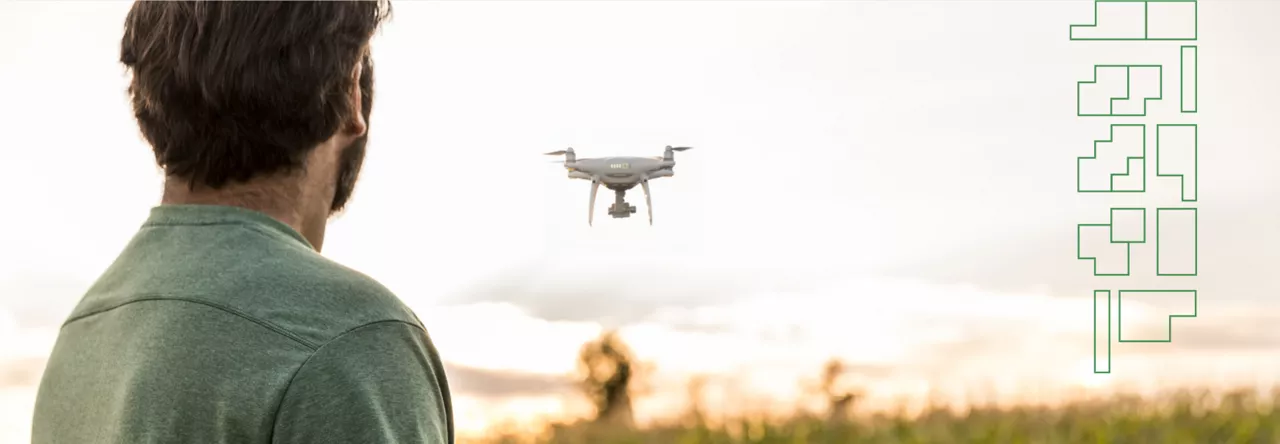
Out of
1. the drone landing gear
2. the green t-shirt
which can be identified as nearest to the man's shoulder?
the green t-shirt

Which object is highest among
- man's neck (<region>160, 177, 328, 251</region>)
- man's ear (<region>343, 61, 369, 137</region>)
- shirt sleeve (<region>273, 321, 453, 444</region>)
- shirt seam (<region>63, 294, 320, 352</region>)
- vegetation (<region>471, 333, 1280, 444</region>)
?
man's ear (<region>343, 61, 369, 137</region>)

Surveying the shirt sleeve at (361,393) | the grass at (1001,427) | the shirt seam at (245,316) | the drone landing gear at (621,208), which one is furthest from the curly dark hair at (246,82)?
the grass at (1001,427)

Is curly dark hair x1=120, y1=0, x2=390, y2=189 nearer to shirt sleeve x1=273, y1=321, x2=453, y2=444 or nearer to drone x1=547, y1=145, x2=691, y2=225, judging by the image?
shirt sleeve x1=273, y1=321, x2=453, y2=444

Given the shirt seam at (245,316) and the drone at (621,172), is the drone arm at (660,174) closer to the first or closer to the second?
the drone at (621,172)

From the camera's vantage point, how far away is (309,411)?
1.91m

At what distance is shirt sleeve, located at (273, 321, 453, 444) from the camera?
191cm

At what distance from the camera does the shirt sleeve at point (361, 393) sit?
191cm

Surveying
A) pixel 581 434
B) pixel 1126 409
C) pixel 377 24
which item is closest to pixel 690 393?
pixel 581 434

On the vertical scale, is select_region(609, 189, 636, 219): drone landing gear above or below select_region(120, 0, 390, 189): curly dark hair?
below

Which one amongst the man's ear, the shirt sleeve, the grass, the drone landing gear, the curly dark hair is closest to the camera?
the shirt sleeve

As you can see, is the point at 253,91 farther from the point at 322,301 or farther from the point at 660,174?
the point at 660,174

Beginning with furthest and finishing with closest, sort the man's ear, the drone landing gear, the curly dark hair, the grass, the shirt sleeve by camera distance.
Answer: the grass < the drone landing gear < the man's ear < the curly dark hair < the shirt sleeve

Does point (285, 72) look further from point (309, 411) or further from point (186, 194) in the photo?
point (309, 411)

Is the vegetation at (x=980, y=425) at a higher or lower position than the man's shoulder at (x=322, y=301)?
lower
